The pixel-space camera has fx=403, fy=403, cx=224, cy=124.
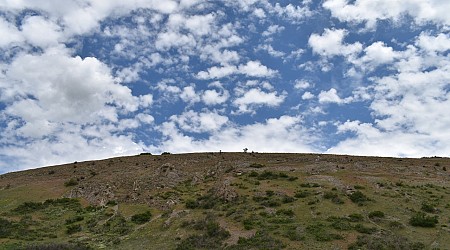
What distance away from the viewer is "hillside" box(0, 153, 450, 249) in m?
32.9

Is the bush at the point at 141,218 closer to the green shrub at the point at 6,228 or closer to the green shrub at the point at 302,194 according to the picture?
the green shrub at the point at 6,228

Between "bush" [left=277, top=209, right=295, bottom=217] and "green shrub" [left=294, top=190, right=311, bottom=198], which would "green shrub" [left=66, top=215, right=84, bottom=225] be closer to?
"bush" [left=277, top=209, right=295, bottom=217]

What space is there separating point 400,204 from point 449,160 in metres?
27.6

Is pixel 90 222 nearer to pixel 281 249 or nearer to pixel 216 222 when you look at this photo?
pixel 216 222

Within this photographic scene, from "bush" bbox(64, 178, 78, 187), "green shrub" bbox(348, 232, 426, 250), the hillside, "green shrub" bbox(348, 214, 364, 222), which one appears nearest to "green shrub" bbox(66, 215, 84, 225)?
the hillside

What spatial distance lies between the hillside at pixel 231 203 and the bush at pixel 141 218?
5.0 inches

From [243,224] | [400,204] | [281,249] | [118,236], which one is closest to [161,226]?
[118,236]

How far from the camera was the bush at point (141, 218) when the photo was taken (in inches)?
1626

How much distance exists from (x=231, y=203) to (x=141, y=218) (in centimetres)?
945

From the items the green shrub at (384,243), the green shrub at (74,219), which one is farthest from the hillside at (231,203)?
the green shrub at (74,219)

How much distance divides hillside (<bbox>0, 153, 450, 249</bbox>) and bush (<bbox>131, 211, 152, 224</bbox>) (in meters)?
0.13

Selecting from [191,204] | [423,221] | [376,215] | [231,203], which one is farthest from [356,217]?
[191,204]

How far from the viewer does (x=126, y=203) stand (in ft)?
156

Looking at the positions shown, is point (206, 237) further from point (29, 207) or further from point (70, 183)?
point (70, 183)
